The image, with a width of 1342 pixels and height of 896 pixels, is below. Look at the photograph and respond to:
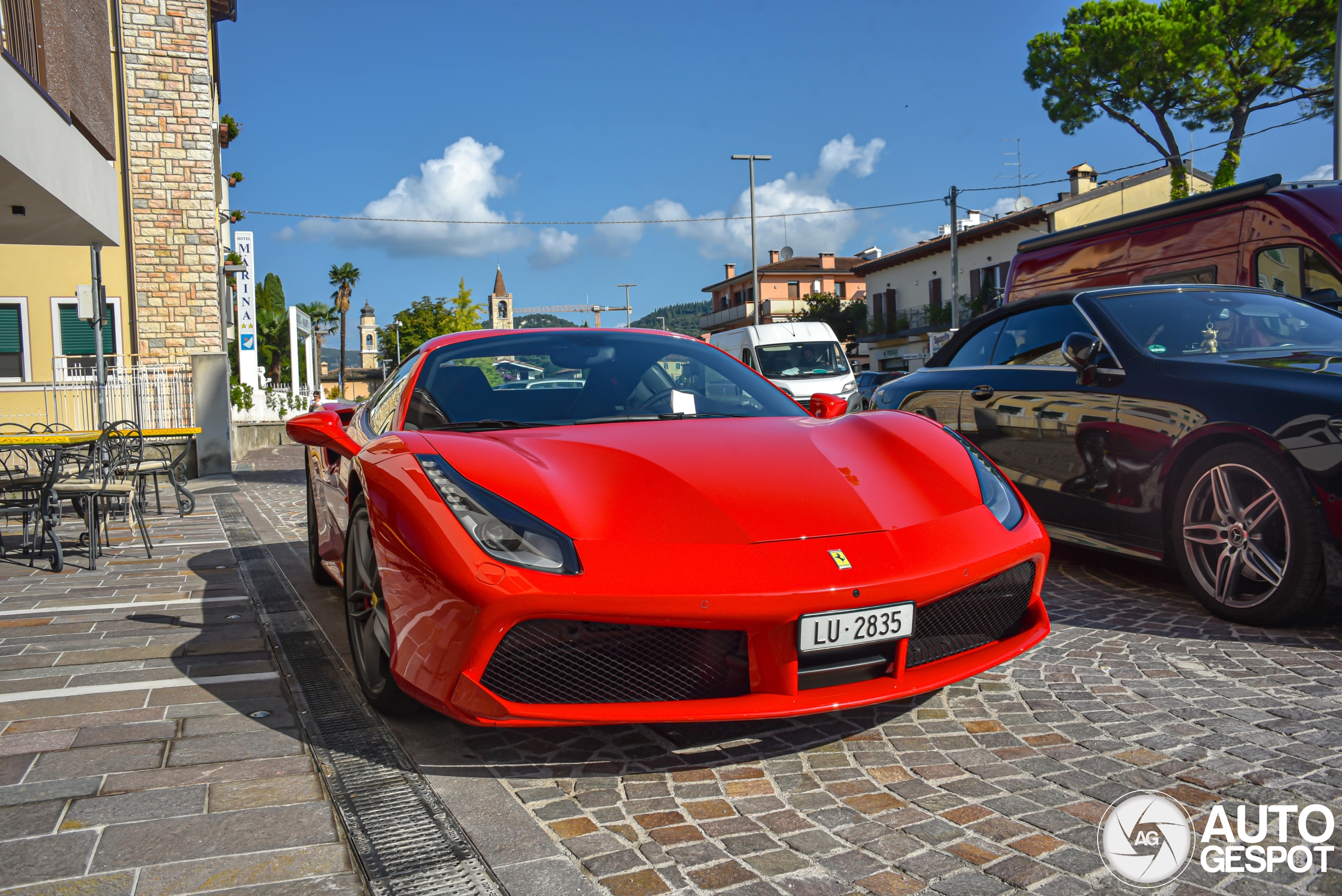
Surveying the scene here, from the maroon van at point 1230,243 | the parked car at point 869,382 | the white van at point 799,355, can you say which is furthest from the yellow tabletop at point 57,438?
the white van at point 799,355

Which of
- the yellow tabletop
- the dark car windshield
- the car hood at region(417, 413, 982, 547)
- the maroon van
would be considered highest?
the maroon van

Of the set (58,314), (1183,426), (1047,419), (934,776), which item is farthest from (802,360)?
(934,776)

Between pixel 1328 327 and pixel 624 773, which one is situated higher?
pixel 1328 327

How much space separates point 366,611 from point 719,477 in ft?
4.23

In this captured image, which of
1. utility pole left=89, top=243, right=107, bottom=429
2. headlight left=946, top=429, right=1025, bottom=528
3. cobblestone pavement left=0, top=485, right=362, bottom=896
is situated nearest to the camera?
cobblestone pavement left=0, top=485, right=362, bottom=896

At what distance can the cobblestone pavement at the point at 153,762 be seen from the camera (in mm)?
2094

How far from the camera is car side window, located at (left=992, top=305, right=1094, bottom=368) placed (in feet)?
16.3

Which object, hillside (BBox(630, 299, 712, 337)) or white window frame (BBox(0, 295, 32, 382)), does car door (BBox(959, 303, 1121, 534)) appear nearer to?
white window frame (BBox(0, 295, 32, 382))

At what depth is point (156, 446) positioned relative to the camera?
40.7ft

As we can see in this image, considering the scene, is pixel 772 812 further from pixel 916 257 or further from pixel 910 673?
pixel 916 257

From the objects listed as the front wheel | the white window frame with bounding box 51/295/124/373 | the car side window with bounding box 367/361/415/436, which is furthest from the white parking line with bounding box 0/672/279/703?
the white window frame with bounding box 51/295/124/373

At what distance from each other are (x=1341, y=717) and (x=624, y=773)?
2016 millimetres

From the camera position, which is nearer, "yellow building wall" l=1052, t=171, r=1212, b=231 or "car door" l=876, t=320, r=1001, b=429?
"car door" l=876, t=320, r=1001, b=429

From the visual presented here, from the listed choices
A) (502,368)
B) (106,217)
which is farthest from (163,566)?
(106,217)
